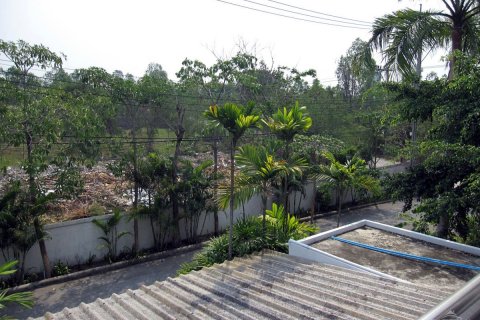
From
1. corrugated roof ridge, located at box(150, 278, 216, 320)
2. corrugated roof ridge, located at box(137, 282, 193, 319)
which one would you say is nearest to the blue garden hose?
corrugated roof ridge, located at box(150, 278, 216, 320)

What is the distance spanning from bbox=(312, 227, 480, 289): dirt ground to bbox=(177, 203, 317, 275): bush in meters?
0.98

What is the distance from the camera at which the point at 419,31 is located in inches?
340

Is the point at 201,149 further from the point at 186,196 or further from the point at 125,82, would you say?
the point at 186,196

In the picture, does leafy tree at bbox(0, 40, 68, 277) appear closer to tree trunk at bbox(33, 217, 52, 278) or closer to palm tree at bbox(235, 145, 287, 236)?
tree trunk at bbox(33, 217, 52, 278)

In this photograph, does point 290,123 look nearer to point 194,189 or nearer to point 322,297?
point 322,297

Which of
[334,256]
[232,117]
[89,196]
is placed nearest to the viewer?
[334,256]

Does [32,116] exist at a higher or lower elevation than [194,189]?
higher

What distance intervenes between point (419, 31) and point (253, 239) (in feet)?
19.6

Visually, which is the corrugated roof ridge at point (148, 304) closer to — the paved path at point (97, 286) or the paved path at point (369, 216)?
the paved path at point (97, 286)

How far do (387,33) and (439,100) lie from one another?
2571 mm

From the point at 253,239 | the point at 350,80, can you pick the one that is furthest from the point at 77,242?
the point at 350,80

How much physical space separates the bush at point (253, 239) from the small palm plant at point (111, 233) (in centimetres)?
344

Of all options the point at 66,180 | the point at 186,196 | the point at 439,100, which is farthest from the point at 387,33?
the point at 66,180

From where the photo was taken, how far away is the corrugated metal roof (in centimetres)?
407
